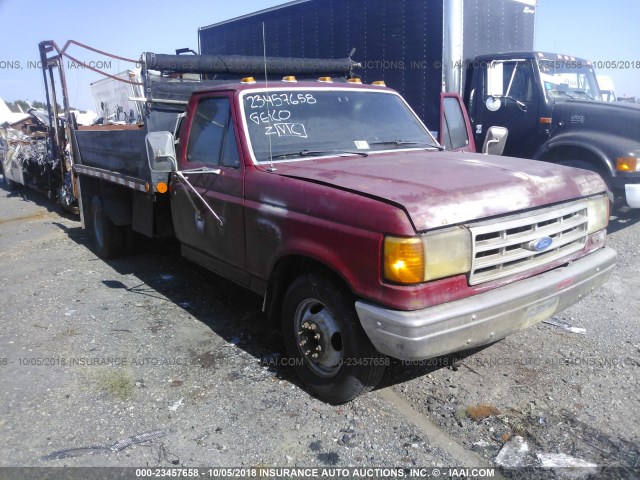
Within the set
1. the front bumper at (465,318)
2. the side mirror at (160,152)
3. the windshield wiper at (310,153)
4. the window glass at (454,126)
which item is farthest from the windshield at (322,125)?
the front bumper at (465,318)

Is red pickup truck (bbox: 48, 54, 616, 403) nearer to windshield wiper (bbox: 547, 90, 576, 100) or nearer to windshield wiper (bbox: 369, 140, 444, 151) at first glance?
windshield wiper (bbox: 369, 140, 444, 151)

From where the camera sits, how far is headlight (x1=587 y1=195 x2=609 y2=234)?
3.53 meters

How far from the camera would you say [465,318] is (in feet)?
9.01

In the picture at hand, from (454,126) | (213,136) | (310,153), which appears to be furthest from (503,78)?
(213,136)

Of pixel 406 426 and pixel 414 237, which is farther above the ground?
pixel 414 237

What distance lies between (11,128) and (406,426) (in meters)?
15.0

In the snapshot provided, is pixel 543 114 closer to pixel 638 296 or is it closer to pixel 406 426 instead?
pixel 638 296

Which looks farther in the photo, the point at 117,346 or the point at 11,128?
the point at 11,128

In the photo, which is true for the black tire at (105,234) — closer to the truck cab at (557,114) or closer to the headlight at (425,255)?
the headlight at (425,255)

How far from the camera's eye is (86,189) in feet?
22.8

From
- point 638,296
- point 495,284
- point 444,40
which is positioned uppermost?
point 444,40

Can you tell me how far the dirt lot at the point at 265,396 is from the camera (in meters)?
2.88

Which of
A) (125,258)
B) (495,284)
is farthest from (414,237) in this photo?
(125,258)

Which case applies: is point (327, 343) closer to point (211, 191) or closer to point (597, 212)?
point (211, 191)
